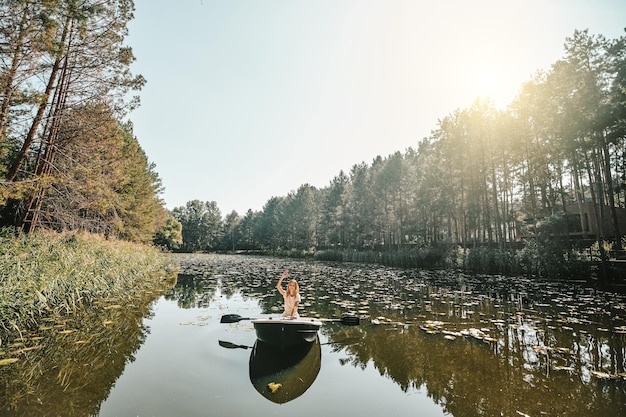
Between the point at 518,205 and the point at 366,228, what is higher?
the point at 518,205

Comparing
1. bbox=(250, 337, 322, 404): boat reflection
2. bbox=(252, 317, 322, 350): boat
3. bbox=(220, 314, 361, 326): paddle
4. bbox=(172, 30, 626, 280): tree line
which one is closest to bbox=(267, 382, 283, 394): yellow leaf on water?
bbox=(250, 337, 322, 404): boat reflection

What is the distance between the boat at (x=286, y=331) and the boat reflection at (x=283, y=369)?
186mm

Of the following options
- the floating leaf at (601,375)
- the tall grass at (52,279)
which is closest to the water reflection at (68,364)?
the tall grass at (52,279)

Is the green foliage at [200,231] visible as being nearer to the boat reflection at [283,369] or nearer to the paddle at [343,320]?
the paddle at [343,320]

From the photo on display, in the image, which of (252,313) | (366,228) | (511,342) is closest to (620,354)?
(511,342)

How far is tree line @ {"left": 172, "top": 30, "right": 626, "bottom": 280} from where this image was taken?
58.0 ft

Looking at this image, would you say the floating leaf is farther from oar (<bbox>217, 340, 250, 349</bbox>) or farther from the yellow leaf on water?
oar (<bbox>217, 340, 250, 349</bbox>)

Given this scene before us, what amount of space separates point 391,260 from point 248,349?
25.5 meters

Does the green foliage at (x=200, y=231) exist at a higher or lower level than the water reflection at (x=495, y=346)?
higher

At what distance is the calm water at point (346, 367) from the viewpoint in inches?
157

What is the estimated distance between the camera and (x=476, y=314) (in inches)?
368

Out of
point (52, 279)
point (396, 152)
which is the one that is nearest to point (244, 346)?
point (52, 279)

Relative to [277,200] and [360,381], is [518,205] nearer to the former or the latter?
[360,381]

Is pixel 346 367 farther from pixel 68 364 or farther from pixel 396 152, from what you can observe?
pixel 396 152
